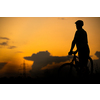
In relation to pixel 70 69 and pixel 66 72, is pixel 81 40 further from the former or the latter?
pixel 66 72

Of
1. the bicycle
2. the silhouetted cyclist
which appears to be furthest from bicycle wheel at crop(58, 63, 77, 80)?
the silhouetted cyclist

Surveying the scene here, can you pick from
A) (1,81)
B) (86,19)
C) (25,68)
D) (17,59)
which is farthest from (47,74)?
(86,19)

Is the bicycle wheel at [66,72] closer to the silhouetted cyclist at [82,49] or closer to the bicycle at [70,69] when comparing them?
the bicycle at [70,69]

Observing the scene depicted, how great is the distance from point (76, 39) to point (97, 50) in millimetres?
2193

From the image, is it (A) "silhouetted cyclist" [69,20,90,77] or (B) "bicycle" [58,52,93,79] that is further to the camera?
(A) "silhouetted cyclist" [69,20,90,77]

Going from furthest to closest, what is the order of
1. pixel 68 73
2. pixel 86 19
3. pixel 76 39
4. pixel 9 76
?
pixel 86 19 → pixel 9 76 → pixel 68 73 → pixel 76 39

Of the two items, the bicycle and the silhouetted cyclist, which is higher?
the silhouetted cyclist

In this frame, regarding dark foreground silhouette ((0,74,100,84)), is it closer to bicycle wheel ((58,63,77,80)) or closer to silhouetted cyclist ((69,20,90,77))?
bicycle wheel ((58,63,77,80))

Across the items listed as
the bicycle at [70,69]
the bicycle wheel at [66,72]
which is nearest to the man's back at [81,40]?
the bicycle at [70,69]

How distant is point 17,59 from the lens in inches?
293

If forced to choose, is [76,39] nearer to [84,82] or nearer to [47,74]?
[84,82]

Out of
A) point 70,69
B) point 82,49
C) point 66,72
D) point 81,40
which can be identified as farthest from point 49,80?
point 81,40

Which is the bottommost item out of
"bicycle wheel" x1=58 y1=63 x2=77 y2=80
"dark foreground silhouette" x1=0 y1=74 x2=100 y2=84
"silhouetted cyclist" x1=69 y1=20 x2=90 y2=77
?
"dark foreground silhouette" x1=0 y1=74 x2=100 y2=84

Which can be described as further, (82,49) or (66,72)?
(66,72)
